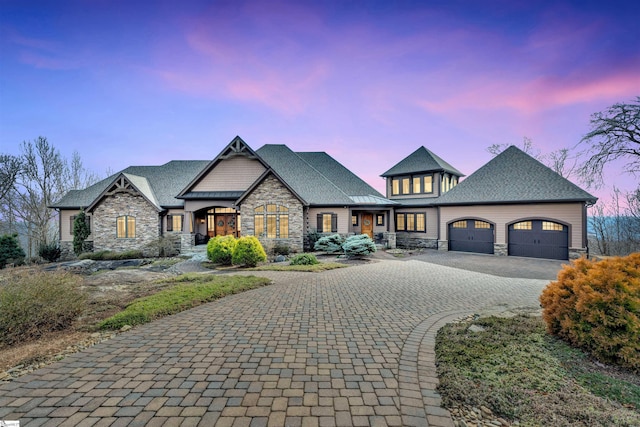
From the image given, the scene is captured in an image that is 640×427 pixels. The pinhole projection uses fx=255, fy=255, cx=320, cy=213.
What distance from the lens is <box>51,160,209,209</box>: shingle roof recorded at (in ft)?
70.0

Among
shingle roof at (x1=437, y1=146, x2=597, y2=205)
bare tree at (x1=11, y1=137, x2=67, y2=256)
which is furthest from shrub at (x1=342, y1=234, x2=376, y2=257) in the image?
bare tree at (x1=11, y1=137, x2=67, y2=256)

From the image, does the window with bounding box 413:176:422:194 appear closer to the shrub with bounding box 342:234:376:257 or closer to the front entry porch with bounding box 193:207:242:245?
the shrub with bounding box 342:234:376:257

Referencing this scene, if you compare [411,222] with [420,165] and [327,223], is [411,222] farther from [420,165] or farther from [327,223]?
[327,223]

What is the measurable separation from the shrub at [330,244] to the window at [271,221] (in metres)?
2.59

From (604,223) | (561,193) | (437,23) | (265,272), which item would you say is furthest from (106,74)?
(604,223)

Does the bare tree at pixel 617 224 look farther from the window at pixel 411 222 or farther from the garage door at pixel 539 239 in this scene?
the window at pixel 411 222

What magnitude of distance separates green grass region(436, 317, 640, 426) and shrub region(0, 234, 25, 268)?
26.6m

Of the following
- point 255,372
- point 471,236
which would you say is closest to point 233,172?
point 255,372

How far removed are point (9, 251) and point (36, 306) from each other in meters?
20.3

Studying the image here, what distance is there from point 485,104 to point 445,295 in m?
12.3

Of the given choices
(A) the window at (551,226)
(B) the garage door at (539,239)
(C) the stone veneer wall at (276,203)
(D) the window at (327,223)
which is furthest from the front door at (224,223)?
(A) the window at (551,226)

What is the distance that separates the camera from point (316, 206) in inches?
805

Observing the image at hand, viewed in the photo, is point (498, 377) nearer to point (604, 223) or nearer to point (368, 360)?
point (368, 360)

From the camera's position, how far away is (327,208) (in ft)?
67.6
